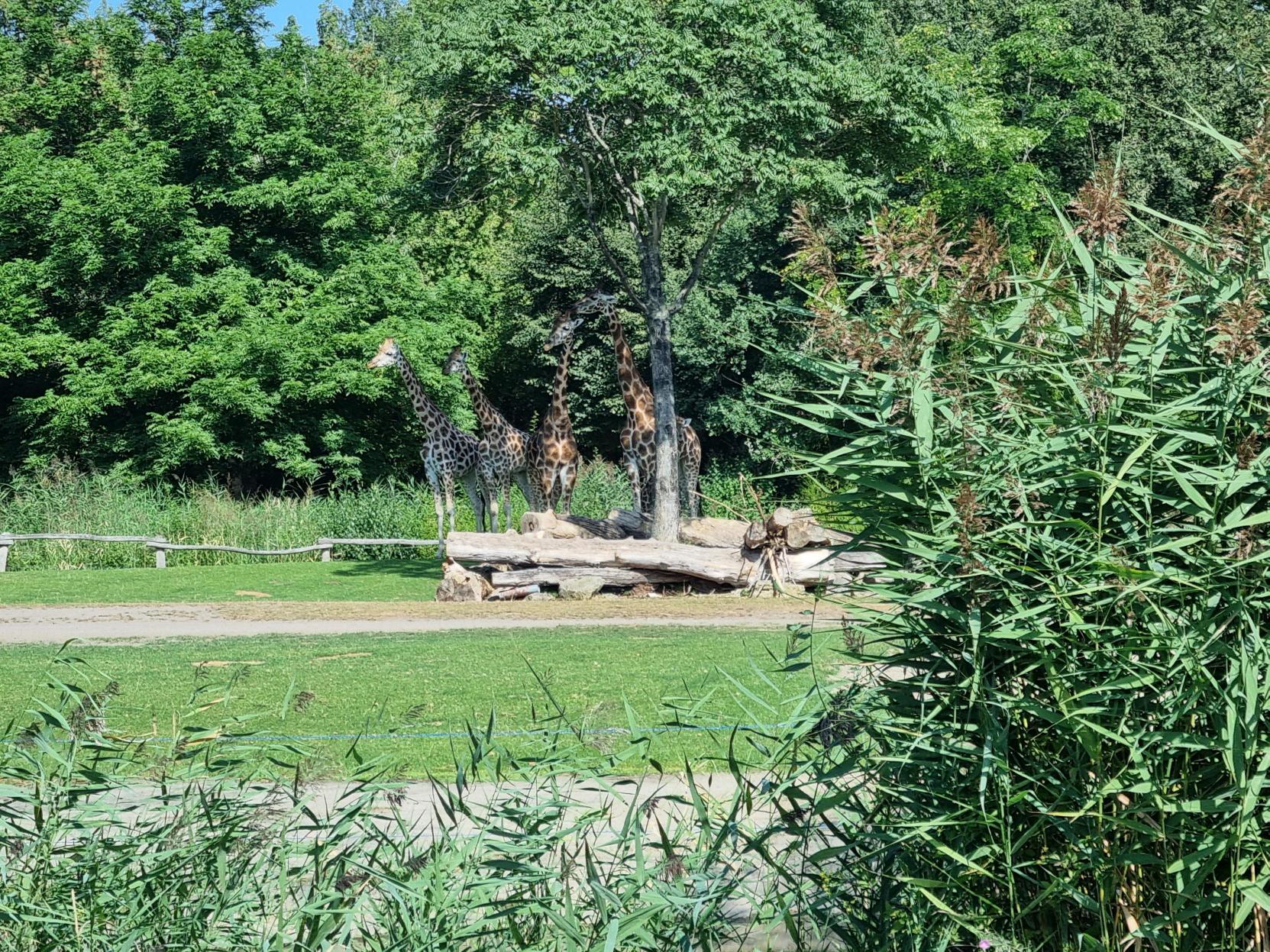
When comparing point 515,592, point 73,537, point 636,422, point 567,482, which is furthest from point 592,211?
point 73,537

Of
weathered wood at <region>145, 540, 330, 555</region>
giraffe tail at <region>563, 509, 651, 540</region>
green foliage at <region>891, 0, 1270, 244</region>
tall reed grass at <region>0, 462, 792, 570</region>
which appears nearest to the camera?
giraffe tail at <region>563, 509, 651, 540</region>

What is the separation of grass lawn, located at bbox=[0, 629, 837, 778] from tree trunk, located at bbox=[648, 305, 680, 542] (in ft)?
19.3

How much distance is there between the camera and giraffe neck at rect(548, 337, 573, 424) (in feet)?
67.8

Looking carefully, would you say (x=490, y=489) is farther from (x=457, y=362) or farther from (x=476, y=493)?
(x=457, y=362)

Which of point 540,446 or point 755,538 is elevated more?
point 540,446

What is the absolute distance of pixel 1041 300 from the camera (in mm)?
3744

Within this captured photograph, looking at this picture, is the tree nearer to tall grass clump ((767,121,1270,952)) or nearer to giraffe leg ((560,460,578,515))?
giraffe leg ((560,460,578,515))

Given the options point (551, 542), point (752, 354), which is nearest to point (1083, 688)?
point (551, 542)

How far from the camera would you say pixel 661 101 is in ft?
60.1

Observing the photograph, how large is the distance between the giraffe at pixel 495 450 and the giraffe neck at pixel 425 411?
1.89 feet

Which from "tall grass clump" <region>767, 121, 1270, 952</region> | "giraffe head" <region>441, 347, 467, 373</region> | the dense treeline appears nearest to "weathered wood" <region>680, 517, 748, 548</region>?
"giraffe head" <region>441, 347, 467, 373</region>

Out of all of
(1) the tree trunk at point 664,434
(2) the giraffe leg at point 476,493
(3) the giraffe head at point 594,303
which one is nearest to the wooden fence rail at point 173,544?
(2) the giraffe leg at point 476,493

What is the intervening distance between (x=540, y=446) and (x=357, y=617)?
610 cm

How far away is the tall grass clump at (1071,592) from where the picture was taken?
10.4 feet
